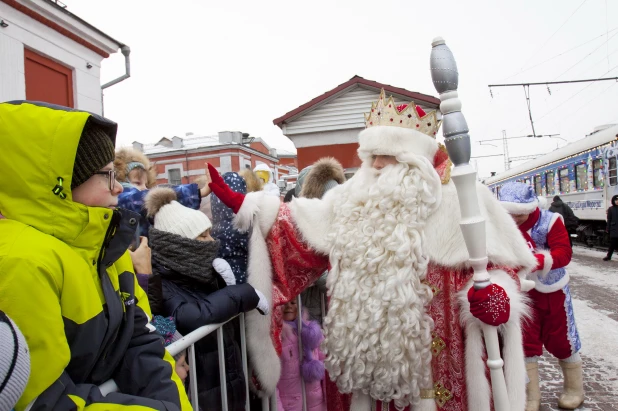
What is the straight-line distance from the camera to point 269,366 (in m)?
2.29

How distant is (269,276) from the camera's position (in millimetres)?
2354

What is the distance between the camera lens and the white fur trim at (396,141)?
90.4 inches

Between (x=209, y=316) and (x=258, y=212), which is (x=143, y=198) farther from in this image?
(x=209, y=316)

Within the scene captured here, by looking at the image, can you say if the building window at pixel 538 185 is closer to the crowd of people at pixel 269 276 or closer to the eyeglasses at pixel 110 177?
the crowd of people at pixel 269 276

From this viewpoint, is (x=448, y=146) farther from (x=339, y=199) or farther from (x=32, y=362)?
(x=32, y=362)

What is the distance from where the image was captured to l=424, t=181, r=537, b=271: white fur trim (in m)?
2.09

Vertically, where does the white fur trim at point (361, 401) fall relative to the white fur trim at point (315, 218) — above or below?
below

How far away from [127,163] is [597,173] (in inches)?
532

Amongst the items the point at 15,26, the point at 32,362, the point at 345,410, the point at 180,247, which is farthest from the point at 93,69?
the point at 32,362

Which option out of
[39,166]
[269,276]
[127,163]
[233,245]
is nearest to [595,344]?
[269,276]

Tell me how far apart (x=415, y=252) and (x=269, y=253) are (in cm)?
80

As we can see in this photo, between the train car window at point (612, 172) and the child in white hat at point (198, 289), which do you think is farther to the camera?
the train car window at point (612, 172)

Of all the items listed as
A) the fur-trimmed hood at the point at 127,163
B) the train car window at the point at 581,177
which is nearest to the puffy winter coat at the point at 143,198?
the fur-trimmed hood at the point at 127,163

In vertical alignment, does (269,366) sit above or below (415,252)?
below
